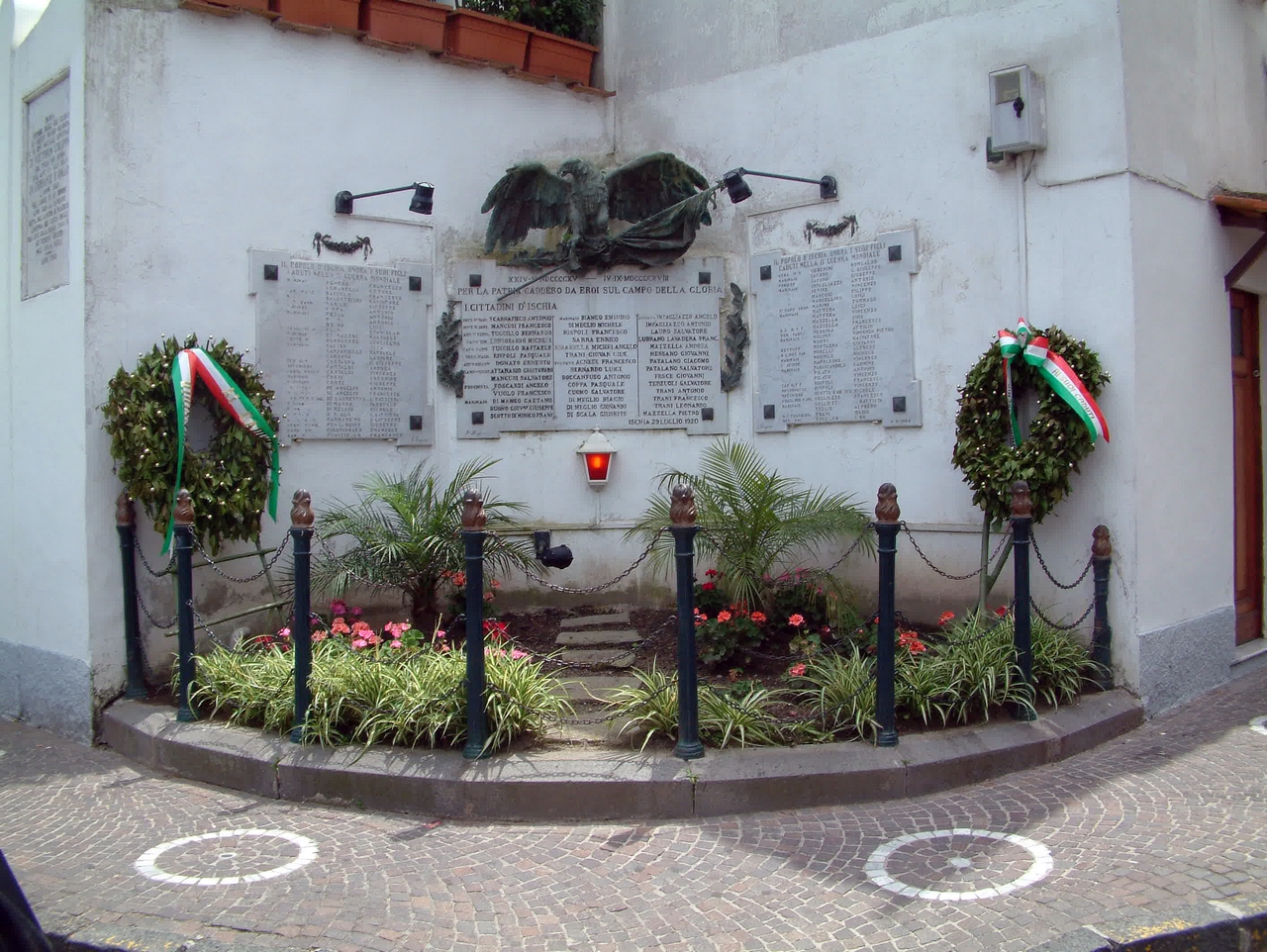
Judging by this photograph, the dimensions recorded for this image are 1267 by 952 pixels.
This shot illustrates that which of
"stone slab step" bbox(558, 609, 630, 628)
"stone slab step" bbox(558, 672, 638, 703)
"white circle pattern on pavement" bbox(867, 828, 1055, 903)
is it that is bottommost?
"white circle pattern on pavement" bbox(867, 828, 1055, 903)

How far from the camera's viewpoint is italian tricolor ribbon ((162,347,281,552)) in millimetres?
6277

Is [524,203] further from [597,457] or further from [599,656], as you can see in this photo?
[599,656]

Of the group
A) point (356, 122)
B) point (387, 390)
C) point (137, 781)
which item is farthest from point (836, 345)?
point (137, 781)

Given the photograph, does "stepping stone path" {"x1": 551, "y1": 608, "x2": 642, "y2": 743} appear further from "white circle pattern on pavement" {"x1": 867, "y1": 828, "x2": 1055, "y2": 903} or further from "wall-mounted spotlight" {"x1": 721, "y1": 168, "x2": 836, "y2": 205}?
"wall-mounted spotlight" {"x1": 721, "y1": 168, "x2": 836, "y2": 205}

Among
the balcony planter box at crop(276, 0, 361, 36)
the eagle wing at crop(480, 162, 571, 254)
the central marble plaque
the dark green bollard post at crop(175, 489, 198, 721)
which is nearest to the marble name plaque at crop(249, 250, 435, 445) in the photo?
the central marble plaque

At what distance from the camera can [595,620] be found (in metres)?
7.48

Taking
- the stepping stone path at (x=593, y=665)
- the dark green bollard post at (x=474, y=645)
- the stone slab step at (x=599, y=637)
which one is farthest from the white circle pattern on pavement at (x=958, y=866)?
the stone slab step at (x=599, y=637)

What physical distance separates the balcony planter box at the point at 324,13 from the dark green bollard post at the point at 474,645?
4.13 m

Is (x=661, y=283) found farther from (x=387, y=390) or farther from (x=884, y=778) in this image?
(x=884, y=778)

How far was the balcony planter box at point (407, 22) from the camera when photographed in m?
7.40

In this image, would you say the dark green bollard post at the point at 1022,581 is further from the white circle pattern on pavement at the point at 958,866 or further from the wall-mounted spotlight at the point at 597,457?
the wall-mounted spotlight at the point at 597,457

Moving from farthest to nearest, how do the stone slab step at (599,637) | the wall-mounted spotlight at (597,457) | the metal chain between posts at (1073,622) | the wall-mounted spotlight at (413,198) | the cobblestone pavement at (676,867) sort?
1. the wall-mounted spotlight at (597,457)
2. the wall-mounted spotlight at (413,198)
3. the stone slab step at (599,637)
4. the metal chain between posts at (1073,622)
5. the cobblestone pavement at (676,867)

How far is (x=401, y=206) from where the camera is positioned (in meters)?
7.72

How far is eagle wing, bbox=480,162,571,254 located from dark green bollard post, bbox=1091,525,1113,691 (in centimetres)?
437
